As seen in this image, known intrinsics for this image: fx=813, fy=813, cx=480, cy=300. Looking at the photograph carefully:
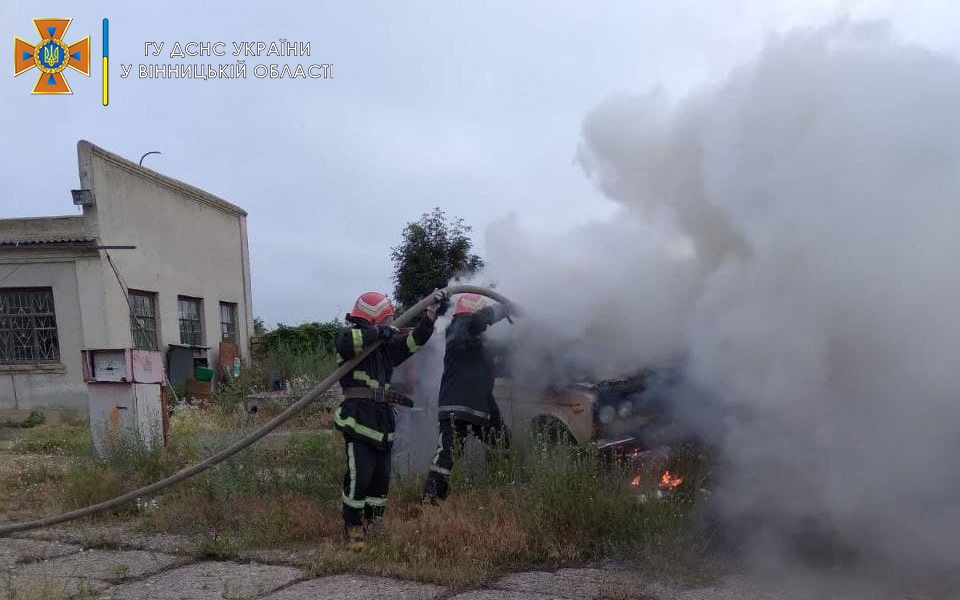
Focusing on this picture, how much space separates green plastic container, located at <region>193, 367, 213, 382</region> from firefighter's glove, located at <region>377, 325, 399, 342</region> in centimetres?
1331

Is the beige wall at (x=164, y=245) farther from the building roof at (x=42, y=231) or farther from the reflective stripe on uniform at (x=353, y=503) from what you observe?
the reflective stripe on uniform at (x=353, y=503)

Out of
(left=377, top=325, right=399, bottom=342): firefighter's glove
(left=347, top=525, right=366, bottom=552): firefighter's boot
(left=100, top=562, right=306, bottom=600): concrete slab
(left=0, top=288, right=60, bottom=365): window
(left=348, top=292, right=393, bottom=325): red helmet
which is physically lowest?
(left=100, top=562, right=306, bottom=600): concrete slab

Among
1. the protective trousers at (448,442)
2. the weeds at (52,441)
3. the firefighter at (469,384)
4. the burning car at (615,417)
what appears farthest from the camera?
the weeds at (52,441)

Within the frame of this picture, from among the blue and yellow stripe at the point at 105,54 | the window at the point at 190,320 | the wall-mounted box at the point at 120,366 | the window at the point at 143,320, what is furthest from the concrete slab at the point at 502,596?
the window at the point at 190,320

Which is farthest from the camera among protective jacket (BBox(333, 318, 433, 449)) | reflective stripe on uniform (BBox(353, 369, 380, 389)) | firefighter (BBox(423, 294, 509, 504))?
firefighter (BBox(423, 294, 509, 504))

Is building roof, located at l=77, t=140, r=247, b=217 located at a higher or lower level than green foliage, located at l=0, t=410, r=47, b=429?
higher

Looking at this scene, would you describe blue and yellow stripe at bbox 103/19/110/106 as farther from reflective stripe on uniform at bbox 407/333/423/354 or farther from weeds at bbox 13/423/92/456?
reflective stripe on uniform at bbox 407/333/423/354

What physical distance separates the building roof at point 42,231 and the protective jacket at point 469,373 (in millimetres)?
11320

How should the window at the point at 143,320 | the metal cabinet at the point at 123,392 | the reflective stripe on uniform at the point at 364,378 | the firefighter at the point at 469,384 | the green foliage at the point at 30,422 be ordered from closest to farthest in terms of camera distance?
the reflective stripe on uniform at the point at 364,378
the firefighter at the point at 469,384
the metal cabinet at the point at 123,392
the green foliage at the point at 30,422
the window at the point at 143,320

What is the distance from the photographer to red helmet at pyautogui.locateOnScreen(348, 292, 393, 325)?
605 cm

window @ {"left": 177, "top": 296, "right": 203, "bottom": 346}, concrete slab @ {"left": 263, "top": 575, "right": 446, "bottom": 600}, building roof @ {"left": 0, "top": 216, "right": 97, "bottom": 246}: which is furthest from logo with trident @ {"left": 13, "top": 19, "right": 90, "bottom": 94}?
concrete slab @ {"left": 263, "top": 575, "right": 446, "bottom": 600}

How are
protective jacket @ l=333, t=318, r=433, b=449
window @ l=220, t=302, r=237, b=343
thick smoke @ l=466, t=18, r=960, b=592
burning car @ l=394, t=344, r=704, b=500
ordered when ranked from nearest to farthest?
1. thick smoke @ l=466, t=18, r=960, b=592
2. burning car @ l=394, t=344, r=704, b=500
3. protective jacket @ l=333, t=318, r=433, b=449
4. window @ l=220, t=302, r=237, b=343

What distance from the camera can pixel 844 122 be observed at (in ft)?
14.5

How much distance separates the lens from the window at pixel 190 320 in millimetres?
18483
